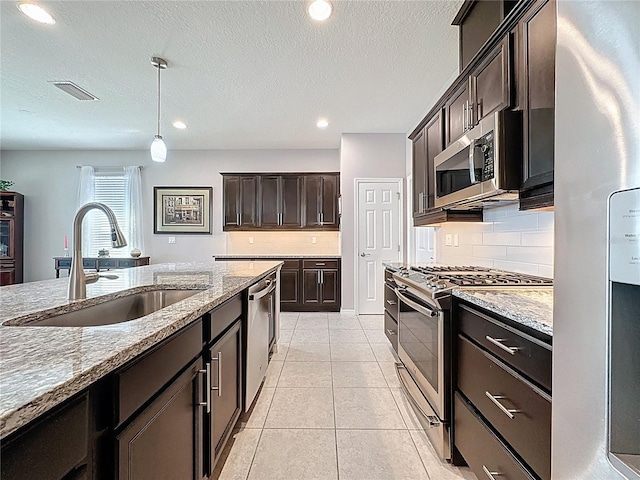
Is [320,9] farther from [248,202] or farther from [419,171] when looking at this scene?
[248,202]

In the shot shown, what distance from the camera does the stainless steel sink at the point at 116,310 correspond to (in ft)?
4.15

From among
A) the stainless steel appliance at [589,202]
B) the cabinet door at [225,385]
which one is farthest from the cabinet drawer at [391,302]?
the stainless steel appliance at [589,202]

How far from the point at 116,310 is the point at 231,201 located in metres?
4.14

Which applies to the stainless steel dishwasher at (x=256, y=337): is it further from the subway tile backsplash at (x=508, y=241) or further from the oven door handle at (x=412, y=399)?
the subway tile backsplash at (x=508, y=241)

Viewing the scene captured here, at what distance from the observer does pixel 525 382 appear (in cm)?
111

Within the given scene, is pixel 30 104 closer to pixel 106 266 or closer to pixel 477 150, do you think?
pixel 106 266

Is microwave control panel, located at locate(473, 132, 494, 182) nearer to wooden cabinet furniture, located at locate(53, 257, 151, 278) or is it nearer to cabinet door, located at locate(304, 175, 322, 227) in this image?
cabinet door, located at locate(304, 175, 322, 227)

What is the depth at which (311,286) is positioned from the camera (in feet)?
17.4

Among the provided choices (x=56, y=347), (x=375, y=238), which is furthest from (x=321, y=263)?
(x=56, y=347)

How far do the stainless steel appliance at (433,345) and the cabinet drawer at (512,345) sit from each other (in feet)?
0.56

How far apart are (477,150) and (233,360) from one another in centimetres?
170

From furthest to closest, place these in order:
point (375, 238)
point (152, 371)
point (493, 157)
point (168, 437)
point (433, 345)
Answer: point (375, 238) < point (433, 345) < point (493, 157) < point (168, 437) < point (152, 371)

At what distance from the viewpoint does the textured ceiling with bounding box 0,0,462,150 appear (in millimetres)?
2484

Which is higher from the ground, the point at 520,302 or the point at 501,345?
the point at 520,302
